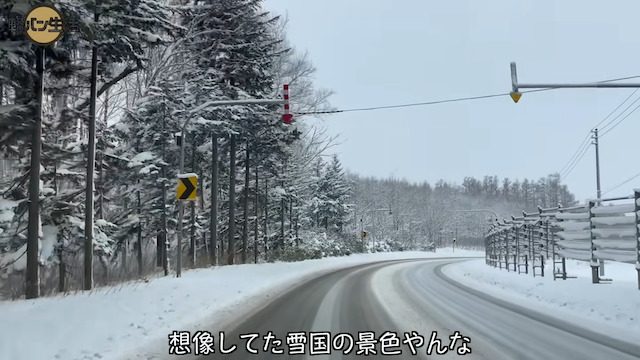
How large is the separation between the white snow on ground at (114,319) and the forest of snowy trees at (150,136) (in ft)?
11.7

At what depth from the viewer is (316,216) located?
62.0 m

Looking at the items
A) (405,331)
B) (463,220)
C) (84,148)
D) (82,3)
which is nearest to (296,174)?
(84,148)

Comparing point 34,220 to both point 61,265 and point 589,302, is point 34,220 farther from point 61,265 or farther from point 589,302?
point 589,302

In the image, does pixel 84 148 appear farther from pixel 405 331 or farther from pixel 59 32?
pixel 405 331

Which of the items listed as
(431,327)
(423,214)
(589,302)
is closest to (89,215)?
(431,327)

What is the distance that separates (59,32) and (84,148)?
260 inches

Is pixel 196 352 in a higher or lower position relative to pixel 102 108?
lower

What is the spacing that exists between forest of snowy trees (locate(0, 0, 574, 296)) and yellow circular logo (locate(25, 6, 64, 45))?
25cm

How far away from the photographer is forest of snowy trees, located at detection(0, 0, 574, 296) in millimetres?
13211

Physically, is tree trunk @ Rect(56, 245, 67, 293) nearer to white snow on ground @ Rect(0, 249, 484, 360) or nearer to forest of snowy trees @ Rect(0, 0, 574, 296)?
forest of snowy trees @ Rect(0, 0, 574, 296)

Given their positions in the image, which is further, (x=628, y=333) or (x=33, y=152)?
(x=33, y=152)

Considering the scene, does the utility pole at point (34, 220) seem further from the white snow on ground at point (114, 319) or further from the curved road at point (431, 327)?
the curved road at point (431, 327)

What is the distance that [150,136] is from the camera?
26531 mm

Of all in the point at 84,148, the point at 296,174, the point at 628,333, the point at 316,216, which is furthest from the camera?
the point at 316,216
